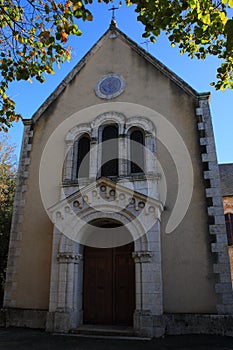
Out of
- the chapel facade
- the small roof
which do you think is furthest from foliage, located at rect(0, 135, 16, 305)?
the small roof

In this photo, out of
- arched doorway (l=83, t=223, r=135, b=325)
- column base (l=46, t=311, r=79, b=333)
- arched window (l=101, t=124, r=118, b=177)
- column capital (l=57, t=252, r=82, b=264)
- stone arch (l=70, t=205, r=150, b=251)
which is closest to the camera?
column base (l=46, t=311, r=79, b=333)

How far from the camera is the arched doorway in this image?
8352 mm

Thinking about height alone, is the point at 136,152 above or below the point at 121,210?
above

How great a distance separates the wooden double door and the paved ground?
53.3 inches

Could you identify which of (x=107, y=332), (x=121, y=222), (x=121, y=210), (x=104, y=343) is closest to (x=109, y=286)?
(x=107, y=332)

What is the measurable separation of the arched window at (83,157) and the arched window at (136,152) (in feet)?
5.04

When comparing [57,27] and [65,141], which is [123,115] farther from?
[57,27]

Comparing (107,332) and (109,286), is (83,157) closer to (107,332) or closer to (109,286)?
(109,286)

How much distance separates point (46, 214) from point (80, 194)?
1664 mm

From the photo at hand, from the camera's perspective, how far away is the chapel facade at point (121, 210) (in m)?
7.74

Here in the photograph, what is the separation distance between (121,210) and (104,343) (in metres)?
Result: 3.32

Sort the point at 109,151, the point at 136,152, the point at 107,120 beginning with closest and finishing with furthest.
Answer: the point at 136,152 → the point at 109,151 → the point at 107,120

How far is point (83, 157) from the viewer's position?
10.2 metres

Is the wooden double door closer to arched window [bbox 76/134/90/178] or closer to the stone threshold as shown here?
the stone threshold
